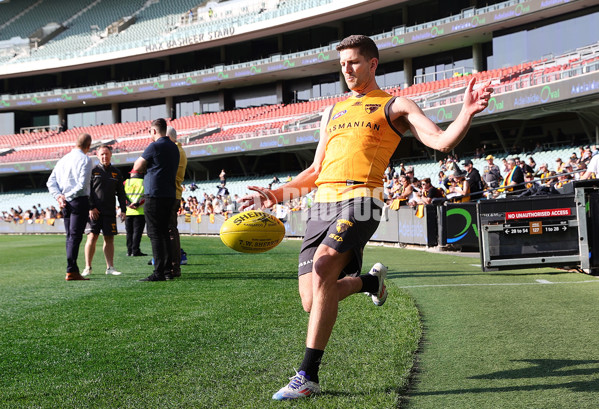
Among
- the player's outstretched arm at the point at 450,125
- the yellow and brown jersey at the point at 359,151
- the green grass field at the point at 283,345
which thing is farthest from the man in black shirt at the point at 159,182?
the player's outstretched arm at the point at 450,125

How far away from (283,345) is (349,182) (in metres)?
1.49

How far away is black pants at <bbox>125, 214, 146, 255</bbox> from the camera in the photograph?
41.8 feet

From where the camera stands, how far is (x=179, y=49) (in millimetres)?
47188

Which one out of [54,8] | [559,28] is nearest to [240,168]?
[559,28]

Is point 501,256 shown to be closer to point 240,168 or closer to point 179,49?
point 240,168

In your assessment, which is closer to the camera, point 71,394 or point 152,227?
point 71,394

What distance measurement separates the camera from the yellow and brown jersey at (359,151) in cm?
354

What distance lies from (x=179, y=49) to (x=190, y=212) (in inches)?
798

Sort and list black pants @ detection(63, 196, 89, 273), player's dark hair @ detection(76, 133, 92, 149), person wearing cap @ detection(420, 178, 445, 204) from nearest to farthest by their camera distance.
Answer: black pants @ detection(63, 196, 89, 273) → player's dark hair @ detection(76, 133, 92, 149) → person wearing cap @ detection(420, 178, 445, 204)

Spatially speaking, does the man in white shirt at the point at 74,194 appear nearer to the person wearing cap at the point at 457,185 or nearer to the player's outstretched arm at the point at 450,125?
the player's outstretched arm at the point at 450,125

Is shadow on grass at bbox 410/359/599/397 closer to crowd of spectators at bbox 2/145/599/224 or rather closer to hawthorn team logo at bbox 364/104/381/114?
hawthorn team logo at bbox 364/104/381/114

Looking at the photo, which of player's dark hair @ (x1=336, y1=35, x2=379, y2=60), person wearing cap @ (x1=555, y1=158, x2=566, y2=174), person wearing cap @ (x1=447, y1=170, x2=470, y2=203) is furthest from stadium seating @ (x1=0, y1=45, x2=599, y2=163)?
player's dark hair @ (x1=336, y1=35, x2=379, y2=60)

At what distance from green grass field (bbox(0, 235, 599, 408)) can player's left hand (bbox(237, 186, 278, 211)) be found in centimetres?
103

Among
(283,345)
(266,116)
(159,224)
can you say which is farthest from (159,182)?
(266,116)
